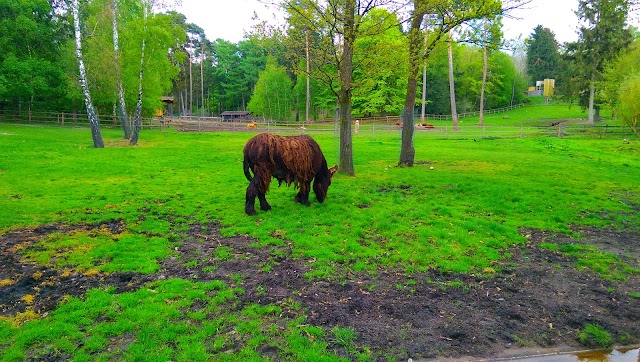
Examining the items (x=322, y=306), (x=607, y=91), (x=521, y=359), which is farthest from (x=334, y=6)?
(x=607, y=91)

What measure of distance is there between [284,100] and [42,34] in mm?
29492

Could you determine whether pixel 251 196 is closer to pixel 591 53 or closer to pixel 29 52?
pixel 29 52

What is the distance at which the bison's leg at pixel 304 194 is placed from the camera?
29.9ft

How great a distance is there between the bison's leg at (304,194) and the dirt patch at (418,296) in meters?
2.66

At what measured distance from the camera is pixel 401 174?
13602 mm

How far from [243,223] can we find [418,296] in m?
4.04

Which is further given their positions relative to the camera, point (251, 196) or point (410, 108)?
point (410, 108)

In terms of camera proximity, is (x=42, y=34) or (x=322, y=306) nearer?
(x=322, y=306)

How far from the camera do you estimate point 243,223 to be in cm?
798

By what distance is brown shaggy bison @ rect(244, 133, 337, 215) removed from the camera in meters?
8.28

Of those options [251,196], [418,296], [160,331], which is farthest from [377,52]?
[160,331]

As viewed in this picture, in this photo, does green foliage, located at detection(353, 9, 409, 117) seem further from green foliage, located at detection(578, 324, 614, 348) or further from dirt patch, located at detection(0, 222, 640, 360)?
green foliage, located at detection(578, 324, 614, 348)

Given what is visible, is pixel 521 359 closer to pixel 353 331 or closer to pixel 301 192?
pixel 353 331

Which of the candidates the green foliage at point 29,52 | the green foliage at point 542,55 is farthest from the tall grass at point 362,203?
the green foliage at point 542,55
